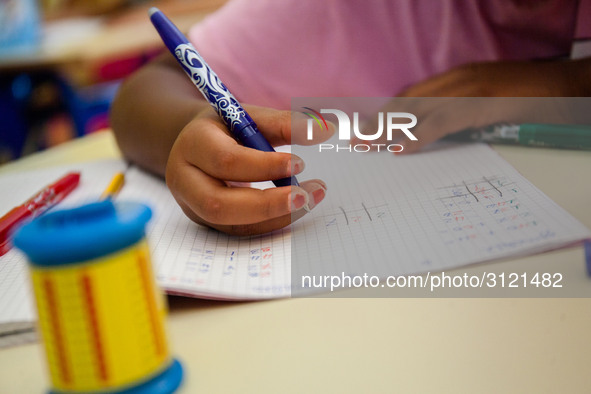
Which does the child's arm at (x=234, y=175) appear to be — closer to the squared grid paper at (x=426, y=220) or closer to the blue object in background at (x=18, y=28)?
the squared grid paper at (x=426, y=220)

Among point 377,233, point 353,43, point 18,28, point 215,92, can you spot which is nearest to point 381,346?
point 377,233

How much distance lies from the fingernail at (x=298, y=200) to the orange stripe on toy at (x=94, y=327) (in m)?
0.18

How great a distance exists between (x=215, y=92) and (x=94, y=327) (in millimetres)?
239

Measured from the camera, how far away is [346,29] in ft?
2.23

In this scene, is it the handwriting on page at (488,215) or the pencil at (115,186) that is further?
the pencil at (115,186)

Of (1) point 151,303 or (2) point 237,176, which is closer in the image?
(1) point 151,303

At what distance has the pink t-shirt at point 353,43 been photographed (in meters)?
0.67

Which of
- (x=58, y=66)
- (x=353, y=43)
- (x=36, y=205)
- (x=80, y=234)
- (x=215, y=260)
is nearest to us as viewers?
(x=80, y=234)

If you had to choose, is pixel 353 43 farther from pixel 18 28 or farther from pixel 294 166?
pixel 18 28

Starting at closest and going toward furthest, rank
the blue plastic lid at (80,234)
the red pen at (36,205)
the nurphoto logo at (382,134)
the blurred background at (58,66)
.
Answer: the blue plastic lid at (80,234), the red pen at (36,205), the nurphoto logo at (382,134), the blurred background at (58,66)

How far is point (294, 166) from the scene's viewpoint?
1.32 feet

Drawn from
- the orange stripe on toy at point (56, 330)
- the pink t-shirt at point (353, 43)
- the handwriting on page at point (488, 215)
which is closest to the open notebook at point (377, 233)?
the handwriting on page at point (488, 215)

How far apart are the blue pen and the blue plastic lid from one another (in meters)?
0.19

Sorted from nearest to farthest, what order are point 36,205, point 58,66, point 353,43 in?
point 36,205 < point 353,43 < point 58,66
